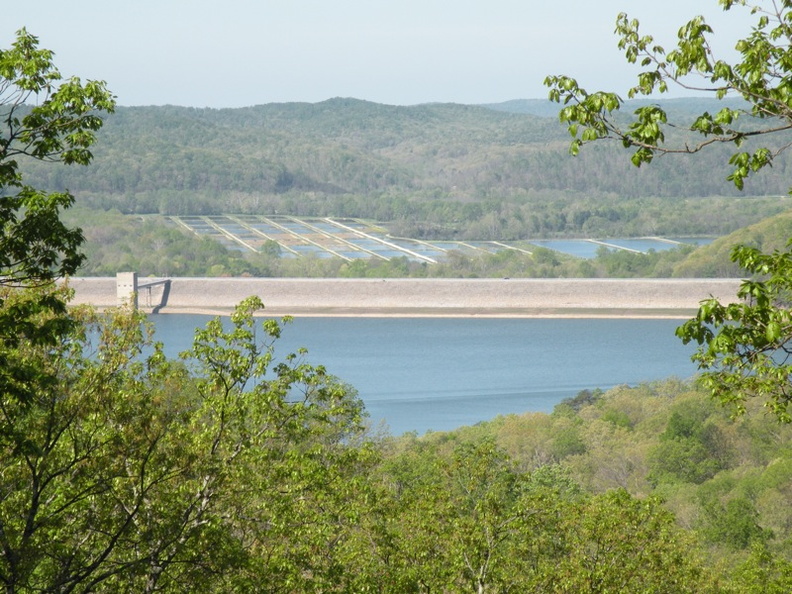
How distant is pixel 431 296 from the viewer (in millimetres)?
44250

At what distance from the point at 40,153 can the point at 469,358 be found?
2931cm

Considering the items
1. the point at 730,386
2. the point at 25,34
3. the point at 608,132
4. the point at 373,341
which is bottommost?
the point at 373,341

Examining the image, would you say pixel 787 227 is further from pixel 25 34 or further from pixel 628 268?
pixel 25 34

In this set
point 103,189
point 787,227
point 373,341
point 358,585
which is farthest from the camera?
point 103,189

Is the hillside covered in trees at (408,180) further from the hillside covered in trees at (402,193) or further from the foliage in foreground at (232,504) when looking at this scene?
the foliage in foreground at (232,504)

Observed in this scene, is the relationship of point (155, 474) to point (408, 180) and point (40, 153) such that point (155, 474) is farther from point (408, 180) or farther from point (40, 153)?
point (408, 180)

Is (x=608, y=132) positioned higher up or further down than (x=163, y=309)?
higher up

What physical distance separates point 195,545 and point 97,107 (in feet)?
5.58

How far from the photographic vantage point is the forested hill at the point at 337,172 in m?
79.4

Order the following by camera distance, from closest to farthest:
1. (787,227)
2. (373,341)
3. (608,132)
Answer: (608,132) < (373,341) < (787,227)

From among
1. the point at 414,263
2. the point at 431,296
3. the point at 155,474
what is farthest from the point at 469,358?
the point at 155,474

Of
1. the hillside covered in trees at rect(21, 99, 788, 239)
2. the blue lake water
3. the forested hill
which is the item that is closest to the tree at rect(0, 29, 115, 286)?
the blue lake water

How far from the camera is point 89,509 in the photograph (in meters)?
4.52

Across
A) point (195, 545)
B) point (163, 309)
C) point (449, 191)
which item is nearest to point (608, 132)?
point (195, 545)
